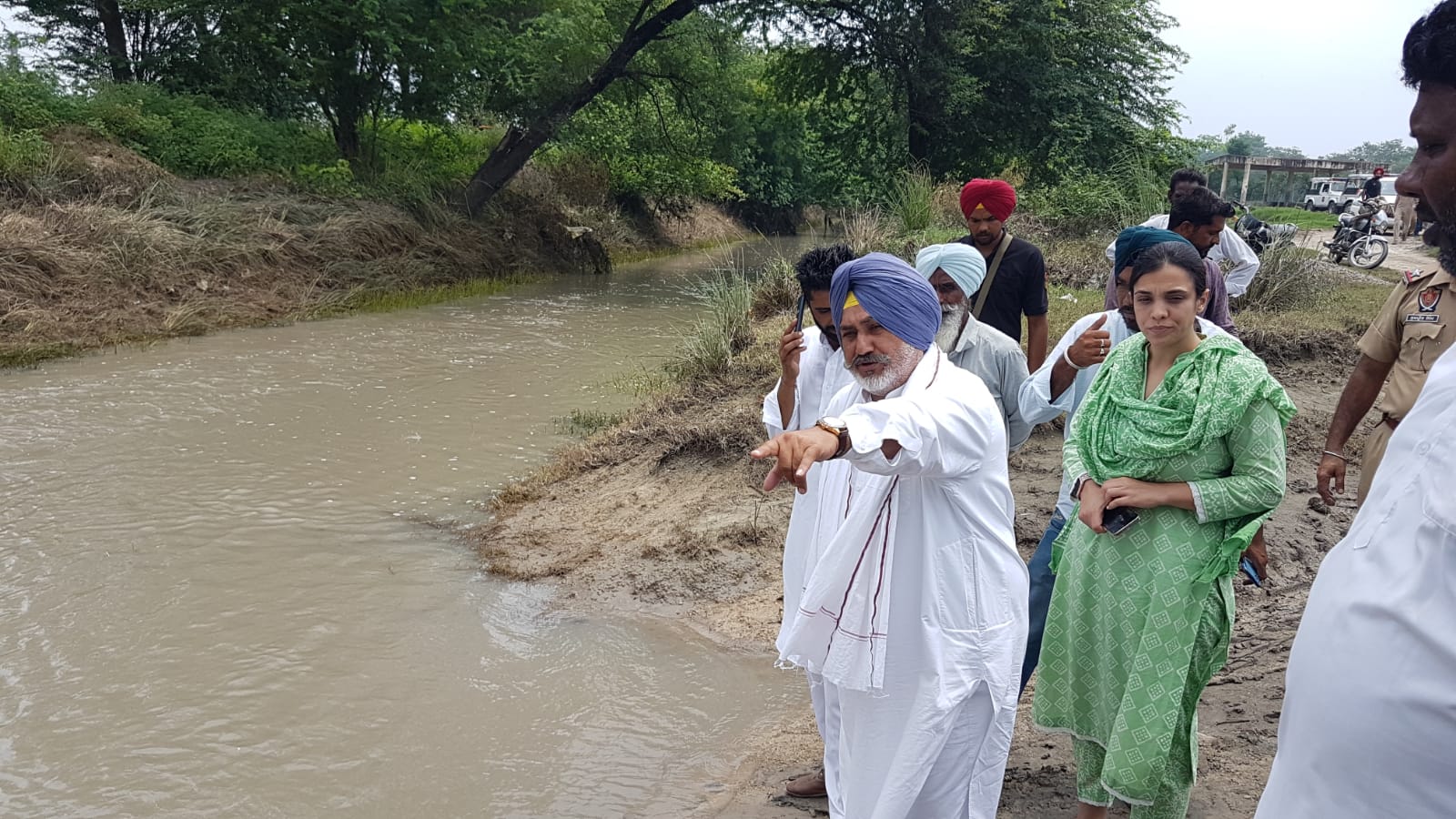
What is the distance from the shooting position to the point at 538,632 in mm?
5055

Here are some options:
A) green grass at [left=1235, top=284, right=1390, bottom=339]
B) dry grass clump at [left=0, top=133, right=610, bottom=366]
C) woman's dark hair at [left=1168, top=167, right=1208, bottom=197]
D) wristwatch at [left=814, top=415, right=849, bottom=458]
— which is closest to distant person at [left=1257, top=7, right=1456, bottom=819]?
wristwatch at [left=814, top=415, right=849, bottom=458]

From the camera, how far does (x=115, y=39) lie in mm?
18031

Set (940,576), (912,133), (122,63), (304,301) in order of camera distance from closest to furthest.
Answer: (940,576) < (304,301) < (122,63) < (912,133)

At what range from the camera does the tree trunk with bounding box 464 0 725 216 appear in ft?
59.9

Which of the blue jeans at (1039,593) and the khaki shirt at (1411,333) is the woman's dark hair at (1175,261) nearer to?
the blue jeans at (1039,593)

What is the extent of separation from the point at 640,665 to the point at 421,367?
286 inches

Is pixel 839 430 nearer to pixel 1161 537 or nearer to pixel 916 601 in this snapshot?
pixel 916 601

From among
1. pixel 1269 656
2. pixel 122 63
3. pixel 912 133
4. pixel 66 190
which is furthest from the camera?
pixel 912 133

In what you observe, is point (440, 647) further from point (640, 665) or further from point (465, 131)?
point (465, 131)

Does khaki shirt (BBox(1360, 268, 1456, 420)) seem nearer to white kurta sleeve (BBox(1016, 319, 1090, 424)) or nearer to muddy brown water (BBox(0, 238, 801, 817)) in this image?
white kurta sleeve (BBox(1016, 319, 1090, 424))

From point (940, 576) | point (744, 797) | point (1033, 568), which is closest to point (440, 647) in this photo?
point (744, 797)

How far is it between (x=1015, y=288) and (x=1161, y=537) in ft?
7.65

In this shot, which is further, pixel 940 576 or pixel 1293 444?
pixel 1293 444

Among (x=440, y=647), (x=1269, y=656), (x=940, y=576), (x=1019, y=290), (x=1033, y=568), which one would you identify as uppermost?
(x=1019, y=290)
